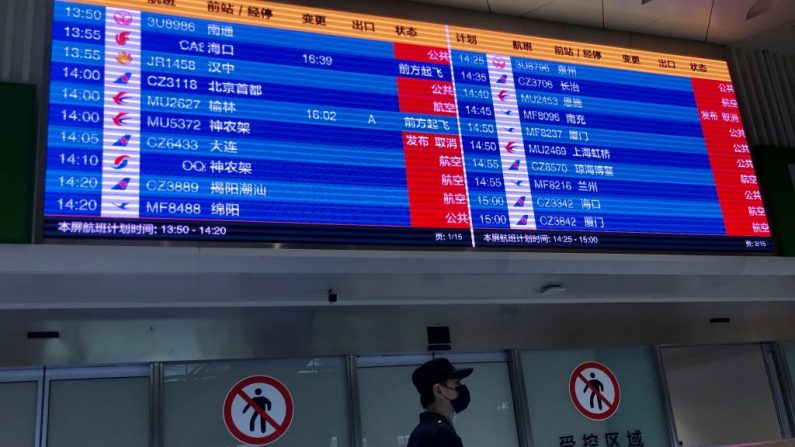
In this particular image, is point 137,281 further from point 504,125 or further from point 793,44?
point 793,44

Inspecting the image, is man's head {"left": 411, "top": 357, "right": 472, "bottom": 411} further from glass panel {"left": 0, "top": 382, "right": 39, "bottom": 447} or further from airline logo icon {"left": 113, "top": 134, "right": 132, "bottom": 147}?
glass panel {"left": 0, "top": 382, "right": 39, "bottom": 447}

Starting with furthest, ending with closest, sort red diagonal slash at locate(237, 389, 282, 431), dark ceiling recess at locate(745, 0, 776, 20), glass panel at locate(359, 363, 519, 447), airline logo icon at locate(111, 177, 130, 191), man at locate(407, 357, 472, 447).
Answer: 1. dark ceiling recess at locate(745, 0, 776, 20)
2. glass panel at locate(359, 363, 519, 447)
3. red diagonal slash at locate(237, 389, 282, 431)
4. airline logo icon at locate(111, 177, 130, 191)
5. man at locate(407, 357, 472, 447)

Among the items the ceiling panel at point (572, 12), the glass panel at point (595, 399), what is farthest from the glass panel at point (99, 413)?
the ceiling panel at point (572, 12)

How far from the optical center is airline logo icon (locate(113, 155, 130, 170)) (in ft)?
14.0

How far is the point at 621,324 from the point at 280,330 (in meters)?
2.77

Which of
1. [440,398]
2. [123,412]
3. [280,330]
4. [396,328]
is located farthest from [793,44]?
[123,412]

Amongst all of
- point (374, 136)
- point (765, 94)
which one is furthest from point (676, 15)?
point (374, 136)

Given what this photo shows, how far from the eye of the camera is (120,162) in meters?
4.27

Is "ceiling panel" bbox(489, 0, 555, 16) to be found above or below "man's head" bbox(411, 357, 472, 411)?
above

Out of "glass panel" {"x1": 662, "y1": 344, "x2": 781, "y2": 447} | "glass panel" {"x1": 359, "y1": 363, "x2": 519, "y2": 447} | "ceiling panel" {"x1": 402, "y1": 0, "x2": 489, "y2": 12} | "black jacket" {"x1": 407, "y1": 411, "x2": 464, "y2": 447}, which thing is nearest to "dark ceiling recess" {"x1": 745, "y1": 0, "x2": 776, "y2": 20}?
"ceiling panel" {"x1": 402, "y1": 0, "x2": 489, "y2": 12}

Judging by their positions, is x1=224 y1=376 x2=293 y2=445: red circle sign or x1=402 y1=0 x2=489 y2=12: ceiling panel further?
x1=402 y1=0 x2=489 y2=12: ceiling panel

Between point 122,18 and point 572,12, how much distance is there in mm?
3259

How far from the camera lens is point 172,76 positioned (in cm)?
459

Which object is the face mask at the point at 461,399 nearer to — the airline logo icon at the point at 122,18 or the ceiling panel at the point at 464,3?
the airline logo icon at the point at 122,18
